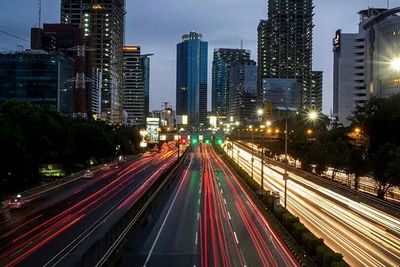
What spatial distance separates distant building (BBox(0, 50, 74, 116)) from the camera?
16388cm

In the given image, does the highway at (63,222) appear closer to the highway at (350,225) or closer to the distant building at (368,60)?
the highway at (350,225)

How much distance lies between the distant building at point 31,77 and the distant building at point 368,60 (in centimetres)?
9337

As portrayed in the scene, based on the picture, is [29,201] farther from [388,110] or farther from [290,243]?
[388,110]

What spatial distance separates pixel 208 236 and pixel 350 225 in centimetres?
1125

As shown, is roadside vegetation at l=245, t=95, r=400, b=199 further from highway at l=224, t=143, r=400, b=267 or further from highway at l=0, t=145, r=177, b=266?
highway at l=0, t=145, r=177, b=266

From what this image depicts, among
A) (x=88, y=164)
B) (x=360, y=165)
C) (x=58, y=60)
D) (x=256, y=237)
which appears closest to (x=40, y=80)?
(x=58, y=60)

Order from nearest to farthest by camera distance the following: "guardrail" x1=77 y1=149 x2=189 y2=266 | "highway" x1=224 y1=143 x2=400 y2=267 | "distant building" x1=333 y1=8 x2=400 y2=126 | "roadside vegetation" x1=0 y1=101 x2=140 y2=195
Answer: "guardrail" x1=77 y1=149 x2=189 y2=266 < "highway" x1=224 y1=143 x2=400 y2=267 < "roadside vegetation" x1=0 y1=101 x2=140 y2=195 < "distant building" x1=333 y1=8 x2=400 y2=126

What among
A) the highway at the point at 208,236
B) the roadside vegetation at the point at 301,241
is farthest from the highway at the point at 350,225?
the highway at the point at 208,236

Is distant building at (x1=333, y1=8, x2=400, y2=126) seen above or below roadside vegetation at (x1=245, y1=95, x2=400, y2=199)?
above

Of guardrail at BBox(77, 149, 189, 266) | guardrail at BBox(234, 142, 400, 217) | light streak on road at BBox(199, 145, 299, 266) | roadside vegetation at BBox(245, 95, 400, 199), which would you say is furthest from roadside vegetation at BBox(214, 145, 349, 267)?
guardrail at BBox(234, 142, 400, 217)

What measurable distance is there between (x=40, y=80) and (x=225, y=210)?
134 metres

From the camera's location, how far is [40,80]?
167250 millimetres

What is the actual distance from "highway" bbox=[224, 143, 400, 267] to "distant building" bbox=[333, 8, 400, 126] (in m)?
90.3

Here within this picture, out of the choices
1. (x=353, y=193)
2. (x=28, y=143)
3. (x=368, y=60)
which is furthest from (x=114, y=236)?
(x=368, y=60)
